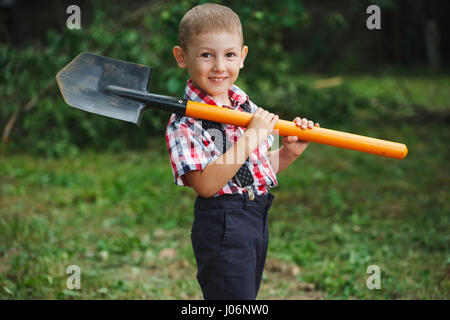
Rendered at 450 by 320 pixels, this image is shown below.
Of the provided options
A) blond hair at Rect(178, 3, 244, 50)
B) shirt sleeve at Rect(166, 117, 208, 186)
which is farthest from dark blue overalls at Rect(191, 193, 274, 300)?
blond hair at Rect(178, 3, 244, 50)

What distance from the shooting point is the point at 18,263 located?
126 inches

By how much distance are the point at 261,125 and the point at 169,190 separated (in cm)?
312

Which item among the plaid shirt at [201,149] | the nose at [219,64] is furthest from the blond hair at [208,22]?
the plaid shirt at [201,149]

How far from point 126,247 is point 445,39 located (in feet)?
37.5

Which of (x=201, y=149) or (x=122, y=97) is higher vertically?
(x=122, y=97)

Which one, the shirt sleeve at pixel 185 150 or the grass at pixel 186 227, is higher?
the shirt sleeve at pixel 185 150

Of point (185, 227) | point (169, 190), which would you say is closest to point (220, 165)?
point (185, 227)

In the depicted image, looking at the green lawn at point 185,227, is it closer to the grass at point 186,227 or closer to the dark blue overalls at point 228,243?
the grass at point 186,227

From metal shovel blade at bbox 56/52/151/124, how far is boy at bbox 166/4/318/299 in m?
0.20

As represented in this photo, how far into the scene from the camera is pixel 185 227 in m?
4.18

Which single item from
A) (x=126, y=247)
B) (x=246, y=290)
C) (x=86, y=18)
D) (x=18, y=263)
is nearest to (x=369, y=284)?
(x=246, y=290)

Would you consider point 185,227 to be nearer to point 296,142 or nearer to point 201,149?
point 296,142

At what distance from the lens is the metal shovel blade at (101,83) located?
2.02 metres

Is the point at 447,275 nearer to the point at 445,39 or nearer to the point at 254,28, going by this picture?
the point at 254,28
